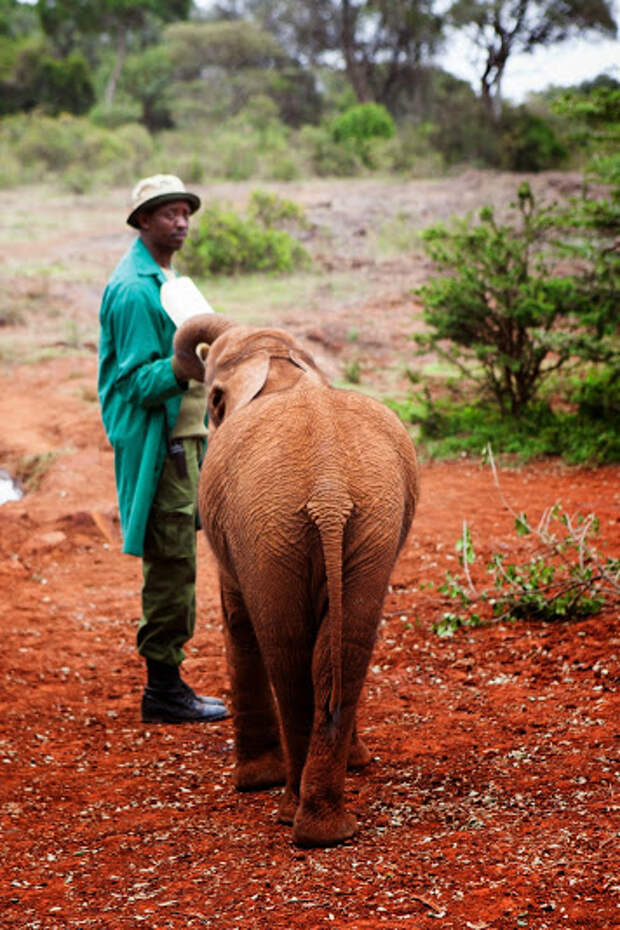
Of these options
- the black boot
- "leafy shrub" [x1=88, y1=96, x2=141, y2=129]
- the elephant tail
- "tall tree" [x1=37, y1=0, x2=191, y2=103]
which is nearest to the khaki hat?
the black boot

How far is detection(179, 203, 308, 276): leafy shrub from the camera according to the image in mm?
16891

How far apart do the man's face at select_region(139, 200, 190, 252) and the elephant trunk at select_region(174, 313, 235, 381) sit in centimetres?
86

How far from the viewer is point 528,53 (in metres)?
30.5

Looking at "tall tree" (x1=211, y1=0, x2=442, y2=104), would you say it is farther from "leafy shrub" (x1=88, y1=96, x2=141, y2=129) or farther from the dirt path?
the dirt path

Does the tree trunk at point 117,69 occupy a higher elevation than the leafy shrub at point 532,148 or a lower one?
higher

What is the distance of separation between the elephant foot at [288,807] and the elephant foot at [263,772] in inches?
17.5

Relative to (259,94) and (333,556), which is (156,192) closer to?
(333,556)

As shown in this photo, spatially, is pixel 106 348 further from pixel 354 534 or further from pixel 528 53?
pixel 528 53

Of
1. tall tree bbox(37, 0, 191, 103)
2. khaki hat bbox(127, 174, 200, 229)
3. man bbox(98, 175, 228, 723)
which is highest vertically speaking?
tall tree bbox(37, 0, 191, 103)

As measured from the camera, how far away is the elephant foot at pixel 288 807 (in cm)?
315

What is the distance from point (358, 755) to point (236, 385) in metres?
1.38

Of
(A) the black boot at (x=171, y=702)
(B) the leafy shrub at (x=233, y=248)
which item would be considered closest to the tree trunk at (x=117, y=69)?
(B) the leafy shrub at (x=233, y=248)

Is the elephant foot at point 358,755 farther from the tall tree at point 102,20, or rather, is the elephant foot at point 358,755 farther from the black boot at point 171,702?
the tall tree at point 102,20

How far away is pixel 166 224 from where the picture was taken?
4.50 m
